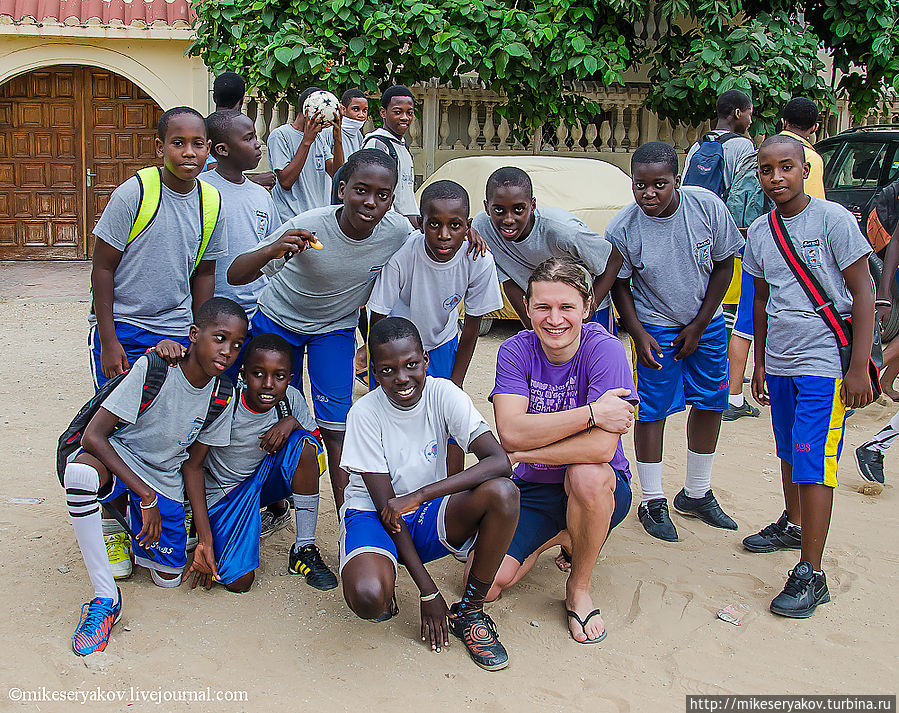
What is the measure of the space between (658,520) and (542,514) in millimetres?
981

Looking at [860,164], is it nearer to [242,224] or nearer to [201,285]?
[242,224]

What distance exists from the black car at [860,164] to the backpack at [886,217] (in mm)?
3634

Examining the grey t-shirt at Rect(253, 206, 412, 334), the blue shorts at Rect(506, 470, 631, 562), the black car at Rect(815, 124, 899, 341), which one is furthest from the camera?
the black car at Rect(815, 124, 899, 341)

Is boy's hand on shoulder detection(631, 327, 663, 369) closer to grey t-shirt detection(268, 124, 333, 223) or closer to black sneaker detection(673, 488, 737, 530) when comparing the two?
black sneaker detection(673, 488, 737, 530)

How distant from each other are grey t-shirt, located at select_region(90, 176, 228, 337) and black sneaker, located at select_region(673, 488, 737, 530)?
2.61 m

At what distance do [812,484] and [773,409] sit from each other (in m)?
0.41

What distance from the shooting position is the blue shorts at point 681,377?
4363 millimetres

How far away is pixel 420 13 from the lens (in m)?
8.83

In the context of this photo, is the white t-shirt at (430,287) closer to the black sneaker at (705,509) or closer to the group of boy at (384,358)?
the group of boy at (384,358)

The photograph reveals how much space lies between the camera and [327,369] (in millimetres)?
4051

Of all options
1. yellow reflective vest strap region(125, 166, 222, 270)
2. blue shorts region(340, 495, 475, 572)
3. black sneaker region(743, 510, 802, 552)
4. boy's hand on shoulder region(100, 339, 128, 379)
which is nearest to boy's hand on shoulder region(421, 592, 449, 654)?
blue shorts region(340, 495, 475, 572)

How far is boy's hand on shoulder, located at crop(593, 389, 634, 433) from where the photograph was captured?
11.1 feet

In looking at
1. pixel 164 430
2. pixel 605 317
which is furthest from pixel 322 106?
pixel 164 430

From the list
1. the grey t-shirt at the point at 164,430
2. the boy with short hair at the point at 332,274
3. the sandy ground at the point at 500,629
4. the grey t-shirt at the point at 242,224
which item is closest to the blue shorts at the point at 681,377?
the sandy ground at the point at 500,629
